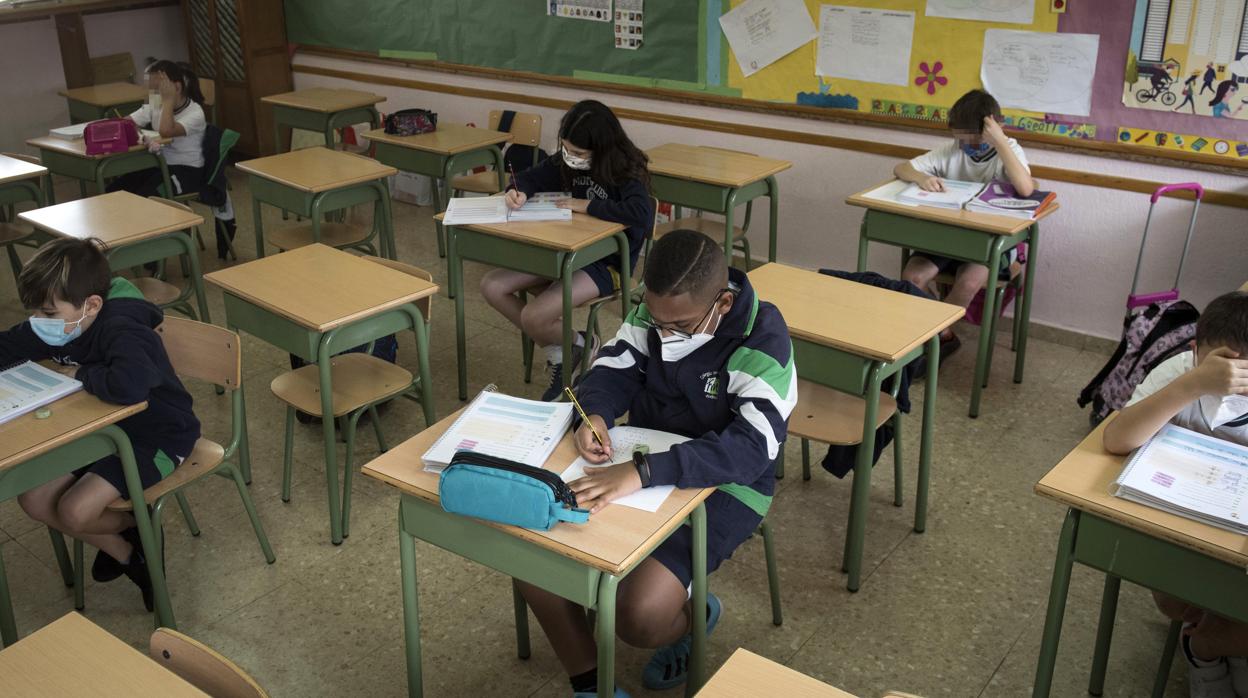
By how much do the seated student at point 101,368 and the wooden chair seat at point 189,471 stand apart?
0.02 meters

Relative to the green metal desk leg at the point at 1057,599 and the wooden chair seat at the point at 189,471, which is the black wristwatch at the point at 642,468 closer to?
the green metal desk leg at the point at 1057,599

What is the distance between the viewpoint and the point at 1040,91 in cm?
417

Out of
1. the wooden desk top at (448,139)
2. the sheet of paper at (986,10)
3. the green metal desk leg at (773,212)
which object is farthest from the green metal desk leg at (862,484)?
the wooden desk top at (448,139)

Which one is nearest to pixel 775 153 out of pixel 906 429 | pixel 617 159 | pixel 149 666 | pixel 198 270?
pixel 617 159

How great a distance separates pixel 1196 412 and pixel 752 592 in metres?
1.22

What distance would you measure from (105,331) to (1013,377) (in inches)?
129

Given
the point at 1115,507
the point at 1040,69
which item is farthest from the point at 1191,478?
the point at 1040,69

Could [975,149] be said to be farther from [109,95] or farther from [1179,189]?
[109,95]

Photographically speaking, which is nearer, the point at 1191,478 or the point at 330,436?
the point at 1191,478

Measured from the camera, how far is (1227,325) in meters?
1.96

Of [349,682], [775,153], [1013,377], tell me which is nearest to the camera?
[349,682]

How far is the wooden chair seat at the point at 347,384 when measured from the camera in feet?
10.1

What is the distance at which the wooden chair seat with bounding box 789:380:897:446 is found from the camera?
9.05 ft

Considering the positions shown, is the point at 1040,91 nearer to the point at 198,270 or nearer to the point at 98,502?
the point at 198,270
